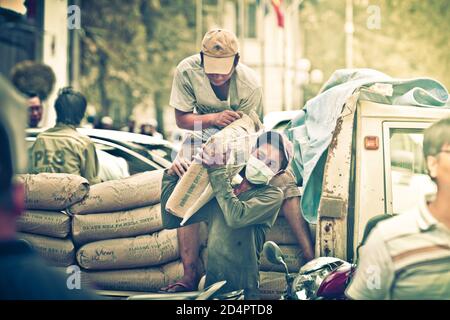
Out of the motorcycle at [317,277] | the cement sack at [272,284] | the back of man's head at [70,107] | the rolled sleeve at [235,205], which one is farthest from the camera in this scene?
the back of man's head at [70,107]

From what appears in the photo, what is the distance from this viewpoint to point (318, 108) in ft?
14.8

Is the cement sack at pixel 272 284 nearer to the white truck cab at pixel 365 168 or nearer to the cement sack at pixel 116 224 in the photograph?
the white truck cab at pixel 365 168

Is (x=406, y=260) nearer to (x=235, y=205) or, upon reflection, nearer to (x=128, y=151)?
(x=235, y=205)

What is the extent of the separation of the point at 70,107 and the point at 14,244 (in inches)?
129

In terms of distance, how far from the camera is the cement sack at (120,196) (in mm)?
4598

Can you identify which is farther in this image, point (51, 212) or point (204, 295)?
point (51, 212)

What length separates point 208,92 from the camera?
446 cm

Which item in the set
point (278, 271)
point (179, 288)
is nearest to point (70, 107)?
point (179, 288)

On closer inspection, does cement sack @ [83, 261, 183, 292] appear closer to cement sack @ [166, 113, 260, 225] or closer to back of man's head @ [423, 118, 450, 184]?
cement sack @ [166, 113, 260, 225]

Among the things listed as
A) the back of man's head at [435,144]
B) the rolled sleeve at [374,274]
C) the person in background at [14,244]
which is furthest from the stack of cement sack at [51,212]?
the person in background at [14,244]

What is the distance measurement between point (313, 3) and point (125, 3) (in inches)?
398

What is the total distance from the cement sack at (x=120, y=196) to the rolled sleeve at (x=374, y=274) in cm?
155

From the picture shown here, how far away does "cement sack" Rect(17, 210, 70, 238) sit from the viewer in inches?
179
